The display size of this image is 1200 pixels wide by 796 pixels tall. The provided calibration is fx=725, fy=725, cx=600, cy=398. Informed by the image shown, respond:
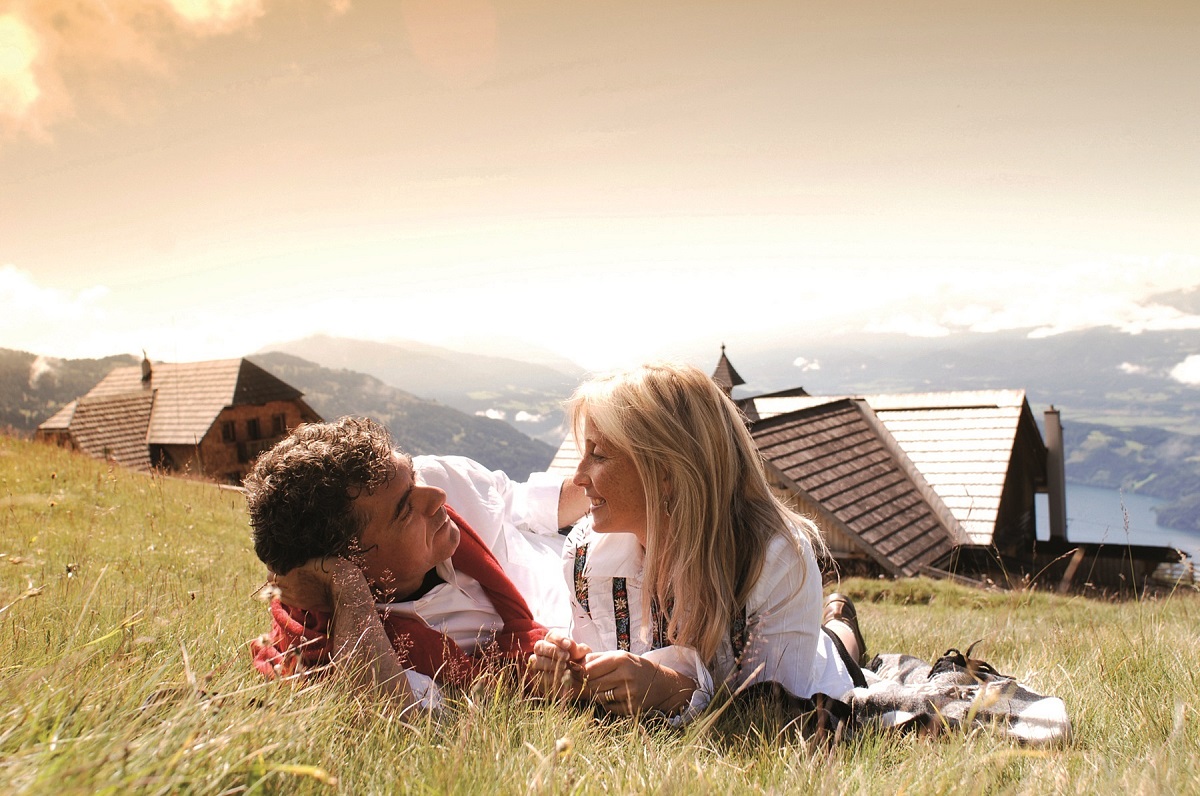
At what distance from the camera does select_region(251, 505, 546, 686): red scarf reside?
Result: 2.42 meters

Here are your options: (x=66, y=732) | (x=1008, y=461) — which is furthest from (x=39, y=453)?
(x=1008, y=461)

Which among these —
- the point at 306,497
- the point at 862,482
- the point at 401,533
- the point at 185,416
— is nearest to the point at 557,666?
the point at 401,533

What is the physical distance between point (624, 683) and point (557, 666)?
0.24 meters

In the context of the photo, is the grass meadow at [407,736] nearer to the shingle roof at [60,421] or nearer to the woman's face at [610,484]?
the woman's face at [610,484]

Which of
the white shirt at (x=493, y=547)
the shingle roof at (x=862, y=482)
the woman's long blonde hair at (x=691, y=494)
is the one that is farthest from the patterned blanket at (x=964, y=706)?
the shingle roof at (x=862, y=482)

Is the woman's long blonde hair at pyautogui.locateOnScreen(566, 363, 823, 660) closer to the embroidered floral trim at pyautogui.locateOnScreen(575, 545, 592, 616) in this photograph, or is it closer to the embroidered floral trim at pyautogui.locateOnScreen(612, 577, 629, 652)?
the embroidered floral trim at pyautogui.locateOnScreen(612, 577, 629, 652)

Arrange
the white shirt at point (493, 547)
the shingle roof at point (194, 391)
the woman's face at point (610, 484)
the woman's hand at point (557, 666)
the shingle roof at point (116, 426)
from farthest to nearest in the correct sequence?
1. the shingle roof at point (194, 391)
2. the shingle roof at point (116, 426)
3. the white shirt at point (493, 547)
4. the woman's face at point (610, 484)
5. the woman's hand at point (557, 666)

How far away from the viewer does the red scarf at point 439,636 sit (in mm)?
2418

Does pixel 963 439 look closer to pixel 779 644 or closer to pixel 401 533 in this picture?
pixel 779 644

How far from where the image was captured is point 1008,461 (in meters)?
19.8

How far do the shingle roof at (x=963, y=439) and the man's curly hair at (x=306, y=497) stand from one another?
18562mm

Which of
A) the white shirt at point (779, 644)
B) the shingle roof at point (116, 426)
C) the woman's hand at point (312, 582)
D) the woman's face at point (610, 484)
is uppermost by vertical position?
the woman's face at point (610, 484)

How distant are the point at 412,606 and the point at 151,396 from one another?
4638cm

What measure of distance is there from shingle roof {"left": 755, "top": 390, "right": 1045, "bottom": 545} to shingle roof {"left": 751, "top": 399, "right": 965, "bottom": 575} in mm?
590
